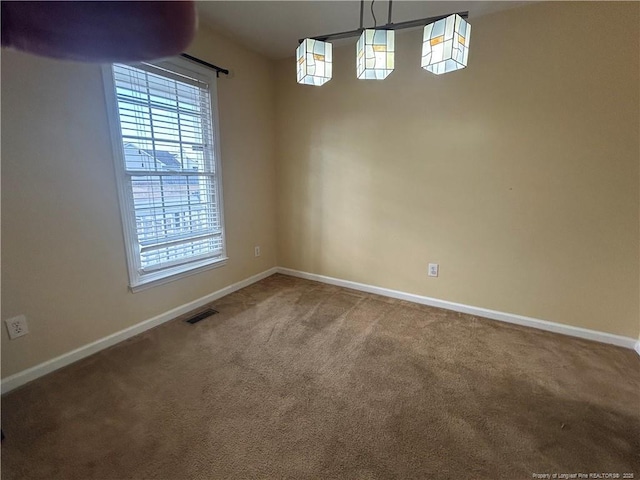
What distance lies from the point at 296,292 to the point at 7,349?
2.04 metres

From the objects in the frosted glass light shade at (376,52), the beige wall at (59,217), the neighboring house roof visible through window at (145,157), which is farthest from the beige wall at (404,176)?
the frosted glass light shade at (376,52)

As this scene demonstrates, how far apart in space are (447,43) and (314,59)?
68 centimetres

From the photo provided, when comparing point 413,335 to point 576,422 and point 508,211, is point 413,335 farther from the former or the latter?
point 508,211

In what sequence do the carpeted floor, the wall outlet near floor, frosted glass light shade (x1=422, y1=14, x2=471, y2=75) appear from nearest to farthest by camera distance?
the carpeted floor, frosted glass light shade (x1=422, y1=14, x2=471, y2=75), the wall outlet near floor

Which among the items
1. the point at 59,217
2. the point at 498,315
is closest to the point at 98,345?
the point at 59,217

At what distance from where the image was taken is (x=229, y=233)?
9.51 feet

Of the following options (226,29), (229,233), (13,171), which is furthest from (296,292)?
(226,29)

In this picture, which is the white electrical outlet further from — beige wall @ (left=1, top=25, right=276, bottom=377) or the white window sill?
the white window sill

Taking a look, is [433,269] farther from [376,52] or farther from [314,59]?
[314,59]

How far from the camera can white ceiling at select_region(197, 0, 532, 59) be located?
6.81ft

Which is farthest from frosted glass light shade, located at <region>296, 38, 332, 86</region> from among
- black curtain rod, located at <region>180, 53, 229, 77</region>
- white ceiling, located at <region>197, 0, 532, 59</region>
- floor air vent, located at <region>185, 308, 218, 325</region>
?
floor air vent, located at <region>185, 308, 218, 325</region>

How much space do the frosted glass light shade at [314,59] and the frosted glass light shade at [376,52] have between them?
0.21 metres

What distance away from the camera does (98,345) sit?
1.97m

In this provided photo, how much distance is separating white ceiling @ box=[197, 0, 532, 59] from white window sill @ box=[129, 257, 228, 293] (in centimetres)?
198
